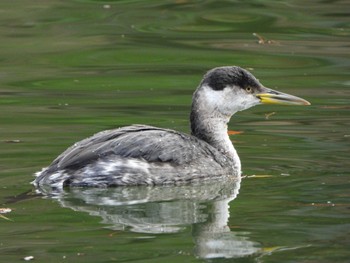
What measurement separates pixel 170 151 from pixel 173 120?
245cm

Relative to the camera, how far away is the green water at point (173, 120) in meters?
8.17

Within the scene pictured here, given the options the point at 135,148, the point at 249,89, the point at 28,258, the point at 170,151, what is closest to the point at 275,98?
the point at 249,89

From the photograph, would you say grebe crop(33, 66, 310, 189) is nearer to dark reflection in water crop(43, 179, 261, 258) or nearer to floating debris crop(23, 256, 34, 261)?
dark reflection in water crop(43, 179, 261, 258)

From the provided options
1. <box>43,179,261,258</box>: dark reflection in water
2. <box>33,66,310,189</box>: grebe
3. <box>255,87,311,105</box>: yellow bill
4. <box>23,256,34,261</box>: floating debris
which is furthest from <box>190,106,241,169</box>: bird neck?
<box>23,256,34,261</box>: floating debris

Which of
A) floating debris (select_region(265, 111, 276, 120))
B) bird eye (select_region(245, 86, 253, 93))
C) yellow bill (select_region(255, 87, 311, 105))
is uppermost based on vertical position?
bird eye (select_region(245, 86, 253, 93))

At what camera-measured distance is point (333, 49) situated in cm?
1574

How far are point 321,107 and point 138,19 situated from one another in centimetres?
519

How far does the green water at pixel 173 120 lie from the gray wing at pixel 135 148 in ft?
0.94

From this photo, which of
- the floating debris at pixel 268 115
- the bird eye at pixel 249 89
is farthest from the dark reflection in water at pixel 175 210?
the floating debris at pixel 268 115

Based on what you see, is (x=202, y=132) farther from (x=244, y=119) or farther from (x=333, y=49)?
(x=333, y=49)

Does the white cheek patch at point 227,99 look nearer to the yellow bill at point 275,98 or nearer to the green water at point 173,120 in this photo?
the yellow bill at point 275,98

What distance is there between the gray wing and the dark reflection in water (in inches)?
10.1

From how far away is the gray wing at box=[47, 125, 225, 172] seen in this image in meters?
9.91

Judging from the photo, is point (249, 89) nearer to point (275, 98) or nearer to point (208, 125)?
point (275, 98)
